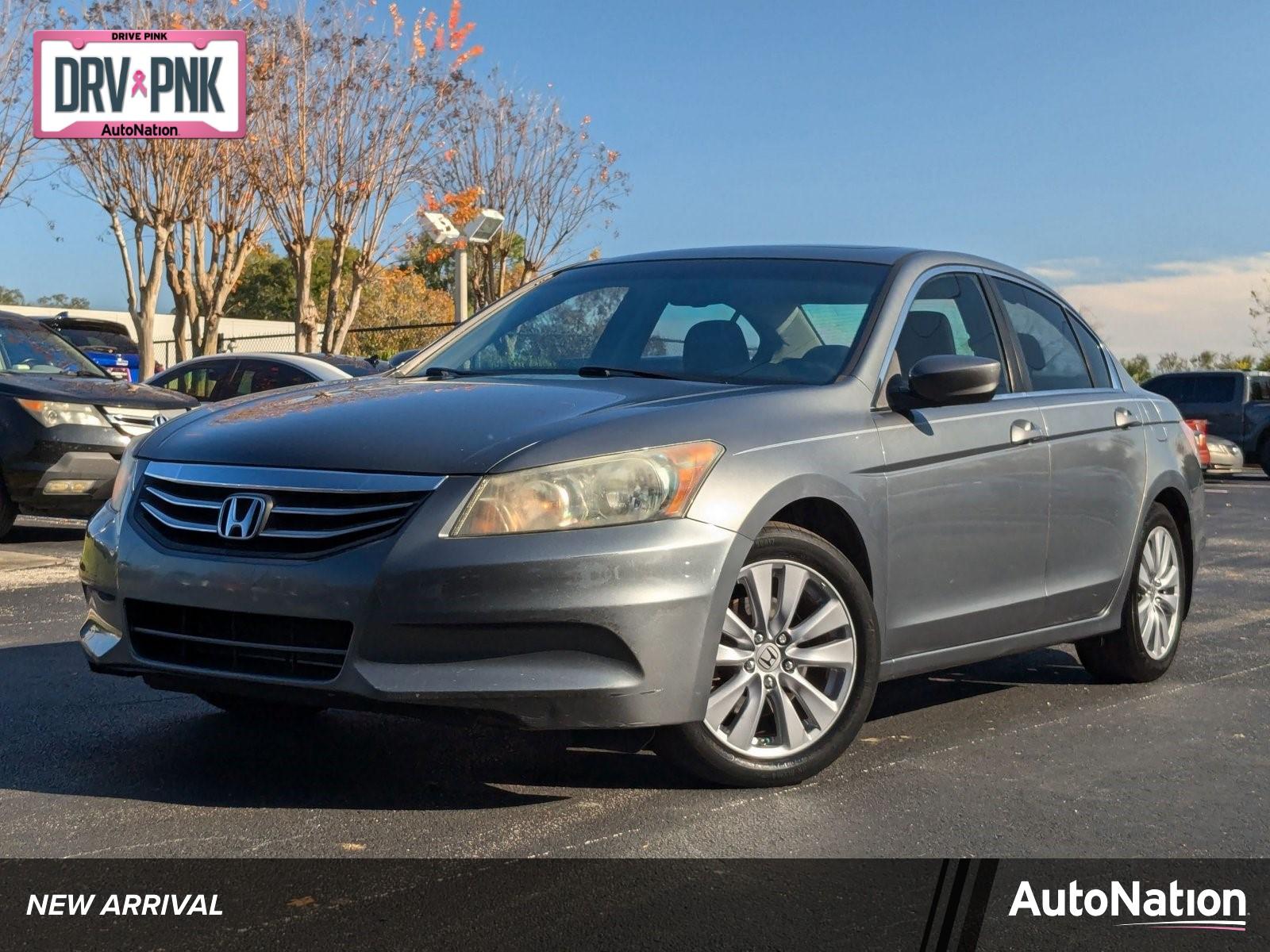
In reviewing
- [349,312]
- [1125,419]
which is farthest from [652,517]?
[349,312]

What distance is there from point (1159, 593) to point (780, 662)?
2655 mm

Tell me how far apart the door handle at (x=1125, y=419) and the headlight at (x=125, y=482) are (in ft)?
12.0

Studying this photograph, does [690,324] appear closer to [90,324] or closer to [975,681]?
[975,681]

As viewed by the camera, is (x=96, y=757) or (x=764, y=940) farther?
(x=96, y=757)

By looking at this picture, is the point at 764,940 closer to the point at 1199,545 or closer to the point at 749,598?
the point at 749,598

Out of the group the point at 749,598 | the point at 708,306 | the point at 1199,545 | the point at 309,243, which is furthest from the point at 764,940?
the point at 309,243

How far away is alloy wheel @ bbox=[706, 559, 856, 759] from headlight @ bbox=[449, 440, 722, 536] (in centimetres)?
33

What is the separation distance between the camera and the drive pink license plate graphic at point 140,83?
23.0 meters

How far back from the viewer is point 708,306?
552 cm

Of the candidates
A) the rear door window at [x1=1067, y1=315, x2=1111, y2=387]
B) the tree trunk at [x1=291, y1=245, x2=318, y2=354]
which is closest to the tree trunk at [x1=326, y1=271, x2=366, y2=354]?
the tree trunk at [x1=291, y1=245, x2=318, y2=354]

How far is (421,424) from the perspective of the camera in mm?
4367

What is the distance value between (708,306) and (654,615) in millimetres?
1713

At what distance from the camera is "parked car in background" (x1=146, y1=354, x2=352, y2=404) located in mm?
14914

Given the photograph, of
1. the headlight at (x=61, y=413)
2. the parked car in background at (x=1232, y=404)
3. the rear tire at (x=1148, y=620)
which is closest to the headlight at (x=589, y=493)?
the rear tire at (x=1148, y=620)
